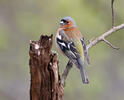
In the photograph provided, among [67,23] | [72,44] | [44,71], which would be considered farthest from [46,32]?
[44,71]

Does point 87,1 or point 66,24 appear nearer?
point 66,24

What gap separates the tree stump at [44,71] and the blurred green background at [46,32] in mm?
3623

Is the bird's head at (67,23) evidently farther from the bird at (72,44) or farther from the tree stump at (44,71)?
the tree stump at (44,71)

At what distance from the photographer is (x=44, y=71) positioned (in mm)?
4789

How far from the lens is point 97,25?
891 centimetres

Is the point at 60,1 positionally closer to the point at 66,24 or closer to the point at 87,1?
the point at 87,1

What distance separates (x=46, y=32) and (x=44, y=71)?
455 centimetres

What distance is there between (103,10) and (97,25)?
0.35 metres

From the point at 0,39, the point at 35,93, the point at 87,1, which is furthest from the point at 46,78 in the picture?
the point at 87,1

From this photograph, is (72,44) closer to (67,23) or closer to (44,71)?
(67,23)

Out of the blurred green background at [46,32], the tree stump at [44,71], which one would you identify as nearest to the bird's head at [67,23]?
the blurred green background at [46,32]

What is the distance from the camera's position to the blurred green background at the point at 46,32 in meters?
8.75

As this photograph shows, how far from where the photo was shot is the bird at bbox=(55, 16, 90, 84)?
259 inches

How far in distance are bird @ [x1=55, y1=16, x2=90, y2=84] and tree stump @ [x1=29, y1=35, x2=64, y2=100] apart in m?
1.46
